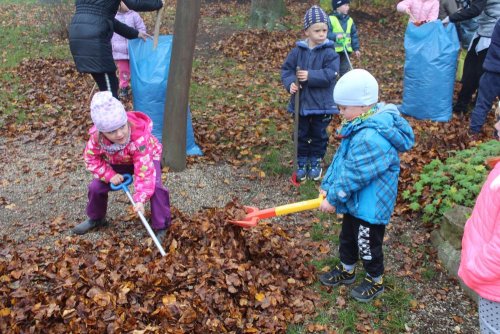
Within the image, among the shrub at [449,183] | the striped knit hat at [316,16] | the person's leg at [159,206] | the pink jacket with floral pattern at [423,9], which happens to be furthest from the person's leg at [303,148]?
the pink jacket with floral pattern at [423,9]

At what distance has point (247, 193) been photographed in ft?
16.0

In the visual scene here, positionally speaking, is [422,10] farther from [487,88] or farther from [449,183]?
[449,183]

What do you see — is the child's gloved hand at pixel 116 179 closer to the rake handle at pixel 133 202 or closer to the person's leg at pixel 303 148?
the rake handle at pixel 133 202

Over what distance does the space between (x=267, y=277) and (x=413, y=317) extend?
3.44ft

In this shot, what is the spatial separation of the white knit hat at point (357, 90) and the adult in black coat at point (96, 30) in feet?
9.40

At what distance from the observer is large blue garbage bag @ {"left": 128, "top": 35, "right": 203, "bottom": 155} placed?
16.8 feet

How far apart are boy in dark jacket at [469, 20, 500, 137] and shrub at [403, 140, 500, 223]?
2.92 feet

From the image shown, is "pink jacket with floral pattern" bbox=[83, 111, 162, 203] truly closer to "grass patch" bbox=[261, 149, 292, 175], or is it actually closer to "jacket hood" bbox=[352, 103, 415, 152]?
"jacket hood" bbox=[352, 103, 415, 152]

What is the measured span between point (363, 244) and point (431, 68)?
12.8 feet

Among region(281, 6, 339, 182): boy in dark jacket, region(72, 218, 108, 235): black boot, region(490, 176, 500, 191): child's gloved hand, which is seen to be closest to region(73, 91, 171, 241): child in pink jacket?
region(72, 218, 108, 235): black boot

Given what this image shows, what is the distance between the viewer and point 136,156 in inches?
140

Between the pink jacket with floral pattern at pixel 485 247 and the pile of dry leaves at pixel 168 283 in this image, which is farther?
the pile of dry leaves at pixel 168 283

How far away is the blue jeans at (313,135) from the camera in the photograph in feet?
16.1

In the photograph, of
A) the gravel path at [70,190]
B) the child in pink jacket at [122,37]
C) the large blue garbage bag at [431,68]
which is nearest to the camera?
the gravel path at [70,190]
